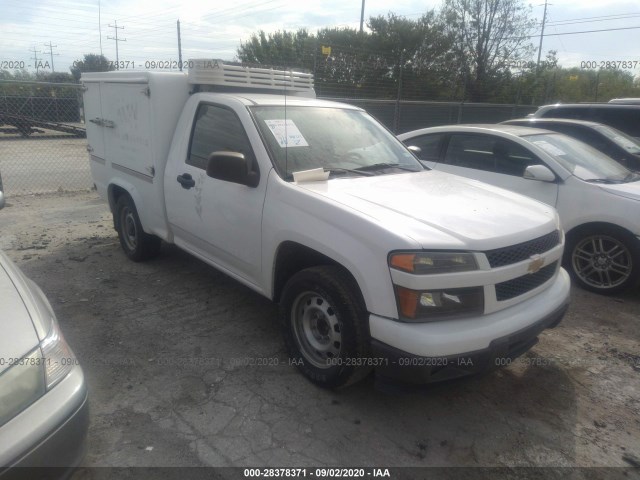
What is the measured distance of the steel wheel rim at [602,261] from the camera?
4742mm

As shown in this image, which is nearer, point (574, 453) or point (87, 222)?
point (574, 453)

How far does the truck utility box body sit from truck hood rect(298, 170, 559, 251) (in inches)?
77.0

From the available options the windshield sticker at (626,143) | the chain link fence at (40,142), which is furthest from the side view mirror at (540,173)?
the chain link fence at (40,142)

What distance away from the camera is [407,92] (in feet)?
74.5

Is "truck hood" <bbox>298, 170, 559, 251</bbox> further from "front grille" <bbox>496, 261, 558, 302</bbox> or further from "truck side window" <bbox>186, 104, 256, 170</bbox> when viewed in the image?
"truck side window" <bbox>186, 104, 256, 170</bbox>

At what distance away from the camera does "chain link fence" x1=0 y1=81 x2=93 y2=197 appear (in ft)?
33.0

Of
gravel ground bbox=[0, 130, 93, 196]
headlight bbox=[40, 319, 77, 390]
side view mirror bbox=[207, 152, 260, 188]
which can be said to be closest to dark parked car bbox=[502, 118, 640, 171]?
side view mirror bbox=[207, 152, 260, 188]

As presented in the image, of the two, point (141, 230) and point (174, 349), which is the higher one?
point (141, 230)

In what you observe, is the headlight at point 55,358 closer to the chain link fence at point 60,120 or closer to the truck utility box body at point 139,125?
the truck utility box body at point 139,125

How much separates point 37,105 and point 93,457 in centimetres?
2010

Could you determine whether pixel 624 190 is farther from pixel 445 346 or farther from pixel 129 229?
pixel 129 229

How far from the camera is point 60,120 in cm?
2130

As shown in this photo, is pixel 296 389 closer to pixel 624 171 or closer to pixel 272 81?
pixel 272 81

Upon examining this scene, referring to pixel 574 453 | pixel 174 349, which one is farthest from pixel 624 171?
pixel 174 349
